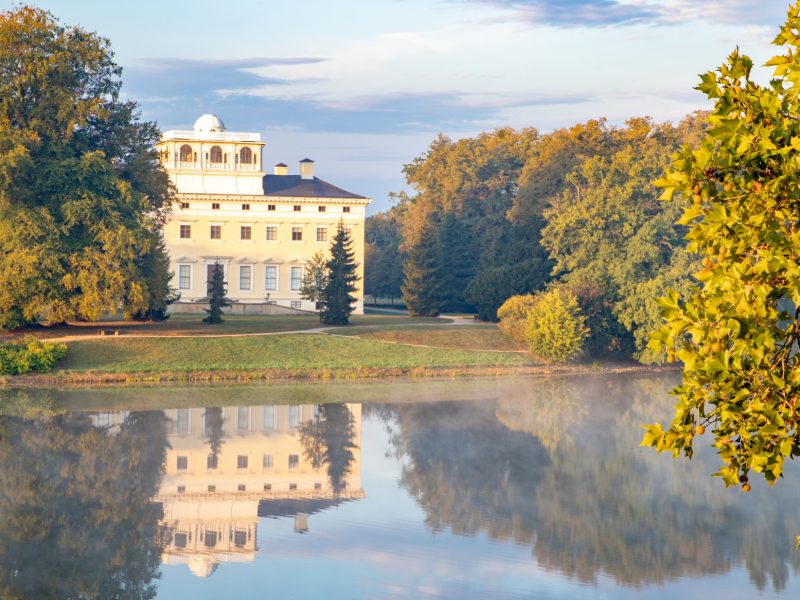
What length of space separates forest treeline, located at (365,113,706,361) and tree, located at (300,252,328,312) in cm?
439

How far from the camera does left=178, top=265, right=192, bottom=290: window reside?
216ft

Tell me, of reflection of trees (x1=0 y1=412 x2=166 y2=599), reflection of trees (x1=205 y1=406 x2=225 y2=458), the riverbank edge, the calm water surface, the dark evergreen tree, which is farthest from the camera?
the dark evergreen tree

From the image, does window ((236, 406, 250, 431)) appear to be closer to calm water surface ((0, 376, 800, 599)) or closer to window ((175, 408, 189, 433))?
calm water surface ((0, 376, 800, 599))

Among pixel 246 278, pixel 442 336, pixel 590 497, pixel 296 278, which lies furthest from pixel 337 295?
pixel 590 497

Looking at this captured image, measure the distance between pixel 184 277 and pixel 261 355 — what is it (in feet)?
89.0

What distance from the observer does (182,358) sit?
3856 centimetres

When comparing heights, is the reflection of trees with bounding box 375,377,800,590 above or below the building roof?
below

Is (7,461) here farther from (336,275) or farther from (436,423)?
(336,275)

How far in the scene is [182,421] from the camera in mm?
28406

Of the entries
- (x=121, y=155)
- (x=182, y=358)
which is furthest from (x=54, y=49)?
(x=182, y=358)

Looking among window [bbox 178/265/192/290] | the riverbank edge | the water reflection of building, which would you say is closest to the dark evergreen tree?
window [bbox 178/265/192/290]

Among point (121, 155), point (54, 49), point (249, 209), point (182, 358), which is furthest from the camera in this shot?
point (249, 209)

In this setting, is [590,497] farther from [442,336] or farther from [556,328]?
[442,336]

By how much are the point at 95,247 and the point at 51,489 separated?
2150 centimetres
